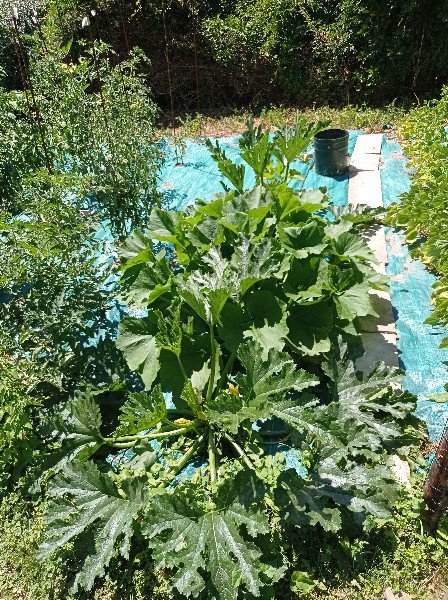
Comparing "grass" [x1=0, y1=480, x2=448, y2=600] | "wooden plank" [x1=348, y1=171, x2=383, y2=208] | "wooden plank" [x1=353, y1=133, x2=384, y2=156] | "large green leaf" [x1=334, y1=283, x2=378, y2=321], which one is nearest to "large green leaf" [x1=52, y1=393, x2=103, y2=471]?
"grass" [x1=0, y1=480, x2=448, y2=600]

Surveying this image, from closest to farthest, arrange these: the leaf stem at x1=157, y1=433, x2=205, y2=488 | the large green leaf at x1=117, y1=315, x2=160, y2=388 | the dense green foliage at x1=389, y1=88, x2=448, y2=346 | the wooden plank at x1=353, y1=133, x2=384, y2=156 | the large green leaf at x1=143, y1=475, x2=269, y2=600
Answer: the large green leaf at x1=143, y1=475, x2=269, y2=600
the leaf stem at x1=157, y1=433, x2=205, y2=488
the large green leaf at x1=117, y1=315, x2=160, y2=388
the dense green foliage at x1=389, y1=88, x2=448, y2=346
the wooden plank at x1=353, y1=133, x2=384, y2=156

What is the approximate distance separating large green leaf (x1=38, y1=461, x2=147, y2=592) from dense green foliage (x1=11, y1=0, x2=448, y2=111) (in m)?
6.71

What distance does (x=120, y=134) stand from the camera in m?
5.16

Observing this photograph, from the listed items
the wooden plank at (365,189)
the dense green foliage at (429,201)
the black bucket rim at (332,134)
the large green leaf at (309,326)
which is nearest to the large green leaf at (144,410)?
the large green leaf at (309,326)

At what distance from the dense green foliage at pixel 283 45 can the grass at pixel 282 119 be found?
0.43 meters

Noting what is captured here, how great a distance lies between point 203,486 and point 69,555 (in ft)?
2.60

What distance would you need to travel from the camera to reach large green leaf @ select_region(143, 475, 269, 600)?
258cm

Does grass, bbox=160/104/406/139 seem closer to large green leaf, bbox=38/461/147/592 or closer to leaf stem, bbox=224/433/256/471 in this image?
leaf stem, bbox=224/433/256/471

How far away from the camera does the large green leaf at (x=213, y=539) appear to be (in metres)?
2.58

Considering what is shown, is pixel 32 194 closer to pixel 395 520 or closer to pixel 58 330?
pixel 58 330

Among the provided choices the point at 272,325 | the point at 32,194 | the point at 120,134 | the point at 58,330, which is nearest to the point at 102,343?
the point at 58,330

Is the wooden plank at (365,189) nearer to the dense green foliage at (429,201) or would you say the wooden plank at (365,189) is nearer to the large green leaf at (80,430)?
the dense green foliage at (429,201)

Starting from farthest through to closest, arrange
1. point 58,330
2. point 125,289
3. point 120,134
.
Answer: point 120,134 → point 125,289 → point 58,330

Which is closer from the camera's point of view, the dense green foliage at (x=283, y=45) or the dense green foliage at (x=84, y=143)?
the dense green foliage at (x=84, y=143)
